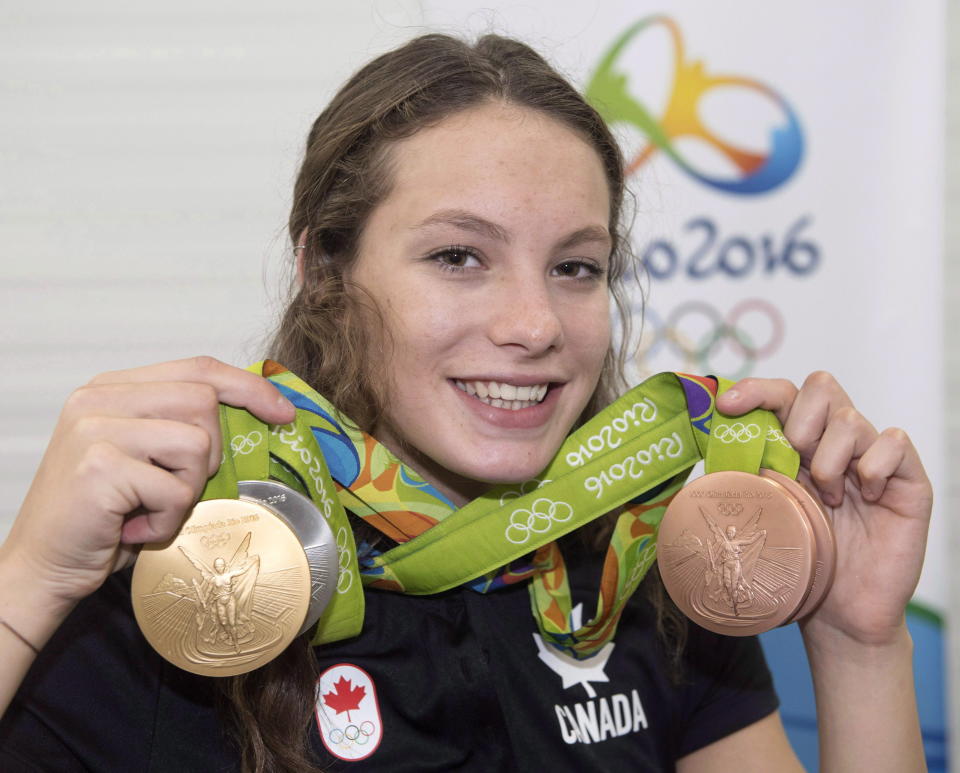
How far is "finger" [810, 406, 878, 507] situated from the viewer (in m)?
1.26

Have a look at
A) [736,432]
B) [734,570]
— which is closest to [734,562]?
[734,570]

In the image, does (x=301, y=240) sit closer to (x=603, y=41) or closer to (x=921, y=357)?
(x=603, y=41)

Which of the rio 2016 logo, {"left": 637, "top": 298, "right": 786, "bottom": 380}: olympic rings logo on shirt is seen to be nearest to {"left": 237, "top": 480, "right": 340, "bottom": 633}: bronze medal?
{"left": 637, "top": 298, "right": 786, "bottom": 380}: olympic rings logo on shirt

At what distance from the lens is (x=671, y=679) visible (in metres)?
1.50

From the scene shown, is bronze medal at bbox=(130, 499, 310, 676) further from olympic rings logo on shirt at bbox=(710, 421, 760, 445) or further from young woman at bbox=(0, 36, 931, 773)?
olympic rings logo on shirt at bbox=(710, 421, 760, 445)

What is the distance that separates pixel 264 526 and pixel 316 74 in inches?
60.5

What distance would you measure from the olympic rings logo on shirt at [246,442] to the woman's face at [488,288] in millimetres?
252

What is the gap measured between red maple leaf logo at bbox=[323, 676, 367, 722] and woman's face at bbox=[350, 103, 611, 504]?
0.31 meters

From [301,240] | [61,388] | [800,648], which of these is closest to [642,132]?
[301,240]

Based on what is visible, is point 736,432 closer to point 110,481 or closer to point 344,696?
point 344,696

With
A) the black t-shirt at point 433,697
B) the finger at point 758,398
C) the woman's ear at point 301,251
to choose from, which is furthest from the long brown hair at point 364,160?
the finger at point 758,398

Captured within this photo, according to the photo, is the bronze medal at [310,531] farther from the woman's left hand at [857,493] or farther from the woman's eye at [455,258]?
the woman's left hand at [857,493]

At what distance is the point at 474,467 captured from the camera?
132cm

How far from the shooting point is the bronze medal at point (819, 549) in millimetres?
1188
